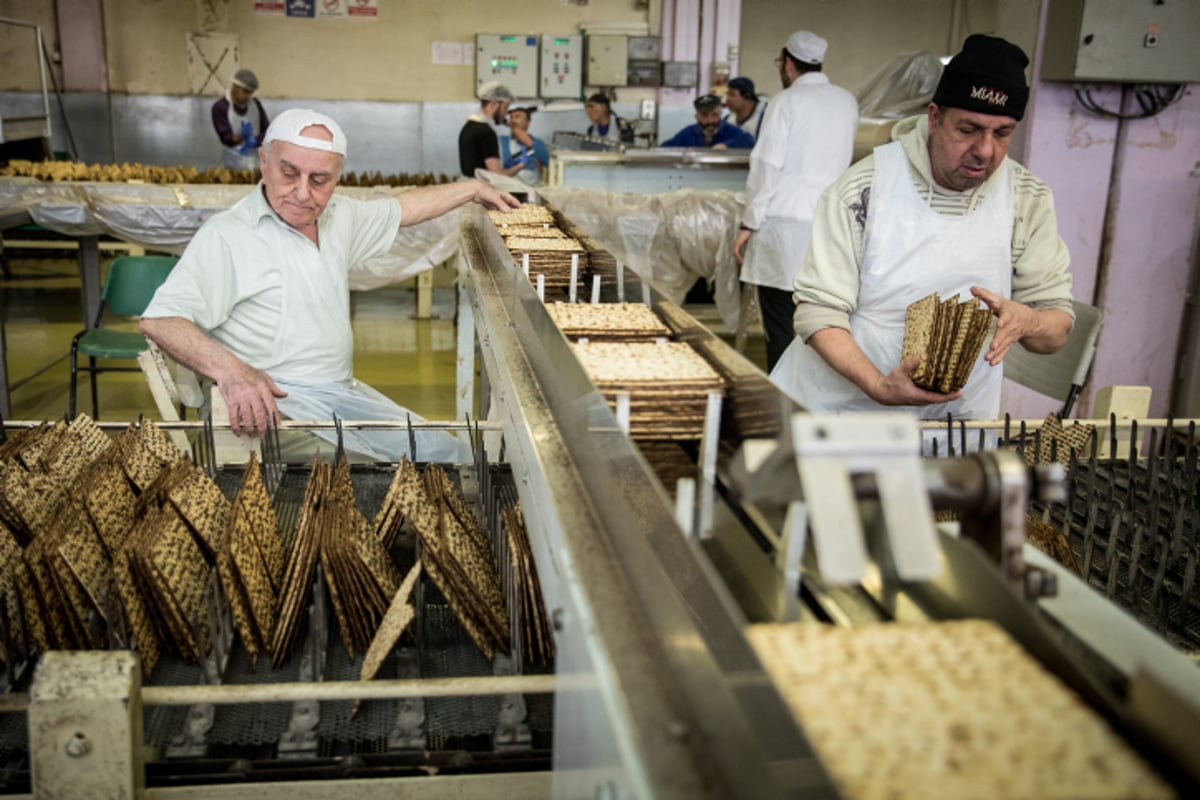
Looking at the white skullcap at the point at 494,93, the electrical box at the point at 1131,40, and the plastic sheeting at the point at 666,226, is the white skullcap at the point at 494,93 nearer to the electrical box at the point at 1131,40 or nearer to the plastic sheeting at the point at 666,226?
the plastic sheeting at the point at 666,226

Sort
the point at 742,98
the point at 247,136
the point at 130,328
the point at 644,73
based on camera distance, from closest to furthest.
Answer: the point at 130,328 → the point at 742,98 → the point at 247,136 → the point at 644,73

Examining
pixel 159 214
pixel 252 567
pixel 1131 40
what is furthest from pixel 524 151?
pixel 252 567

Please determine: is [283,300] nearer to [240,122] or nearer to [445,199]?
[445,199]

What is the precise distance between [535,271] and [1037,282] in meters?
1.15

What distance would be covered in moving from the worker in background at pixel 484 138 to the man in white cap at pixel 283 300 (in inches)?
167

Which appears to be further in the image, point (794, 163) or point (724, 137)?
point (724, 137)

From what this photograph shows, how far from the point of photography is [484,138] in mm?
6957

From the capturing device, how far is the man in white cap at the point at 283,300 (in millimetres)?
2402

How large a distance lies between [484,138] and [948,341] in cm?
551

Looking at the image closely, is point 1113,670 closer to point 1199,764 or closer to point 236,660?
point 1199,764

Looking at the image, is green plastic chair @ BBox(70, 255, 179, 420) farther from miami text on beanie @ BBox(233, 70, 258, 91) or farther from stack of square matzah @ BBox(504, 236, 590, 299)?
miami text on beanie @ BBox(233, 70, 258, 91)

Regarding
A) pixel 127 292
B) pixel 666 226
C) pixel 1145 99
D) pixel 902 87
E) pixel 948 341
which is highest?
pixel 902 87

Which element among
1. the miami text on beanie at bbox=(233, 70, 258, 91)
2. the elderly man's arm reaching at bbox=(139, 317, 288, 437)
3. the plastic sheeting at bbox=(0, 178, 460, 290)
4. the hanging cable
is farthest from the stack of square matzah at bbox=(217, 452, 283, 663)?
the miami text on beanie at bbox=(233, 70, 258, 91)

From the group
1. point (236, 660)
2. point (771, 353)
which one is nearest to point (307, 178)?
point (236, 660)
